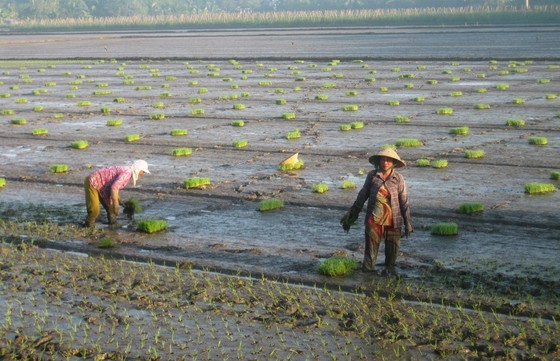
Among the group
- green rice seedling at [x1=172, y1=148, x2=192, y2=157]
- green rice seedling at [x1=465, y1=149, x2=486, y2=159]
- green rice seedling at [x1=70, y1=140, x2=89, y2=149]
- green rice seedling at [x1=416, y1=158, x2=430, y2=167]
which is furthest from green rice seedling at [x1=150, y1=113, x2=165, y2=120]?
green rice seedling at [x1=465, y1=149, x2=486, y2=159]

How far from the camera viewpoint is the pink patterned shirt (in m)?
15.3

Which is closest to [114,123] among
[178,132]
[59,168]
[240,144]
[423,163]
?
[178,132]

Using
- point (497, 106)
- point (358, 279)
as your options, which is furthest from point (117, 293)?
point (497, 106)

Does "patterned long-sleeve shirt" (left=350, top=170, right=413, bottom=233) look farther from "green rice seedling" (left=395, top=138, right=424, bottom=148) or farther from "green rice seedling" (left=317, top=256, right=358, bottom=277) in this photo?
"green rice seedling" (left=395, top=138, right=424, bottom=148)

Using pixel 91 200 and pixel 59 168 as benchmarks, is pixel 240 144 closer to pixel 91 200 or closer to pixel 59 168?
pixel 59 168

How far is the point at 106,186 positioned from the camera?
1543 cm

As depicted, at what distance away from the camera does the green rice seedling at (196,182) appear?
18984mm

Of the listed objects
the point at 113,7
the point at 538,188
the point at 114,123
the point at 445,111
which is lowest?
the point at 538,188

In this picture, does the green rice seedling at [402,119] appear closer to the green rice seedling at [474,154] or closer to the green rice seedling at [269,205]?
the green rice seedling at [474,154]

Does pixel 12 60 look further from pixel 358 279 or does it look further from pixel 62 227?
pixel 358 279

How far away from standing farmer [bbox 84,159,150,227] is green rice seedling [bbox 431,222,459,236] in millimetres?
4634

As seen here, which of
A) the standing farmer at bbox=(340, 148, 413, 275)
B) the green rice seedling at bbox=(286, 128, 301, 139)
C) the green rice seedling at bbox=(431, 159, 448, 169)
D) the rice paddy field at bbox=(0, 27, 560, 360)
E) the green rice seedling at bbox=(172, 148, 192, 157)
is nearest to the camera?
the rice paddy field at bbox=(0, 27, 560, 360)

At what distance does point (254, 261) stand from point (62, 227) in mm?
3939

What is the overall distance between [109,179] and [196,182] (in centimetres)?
377
